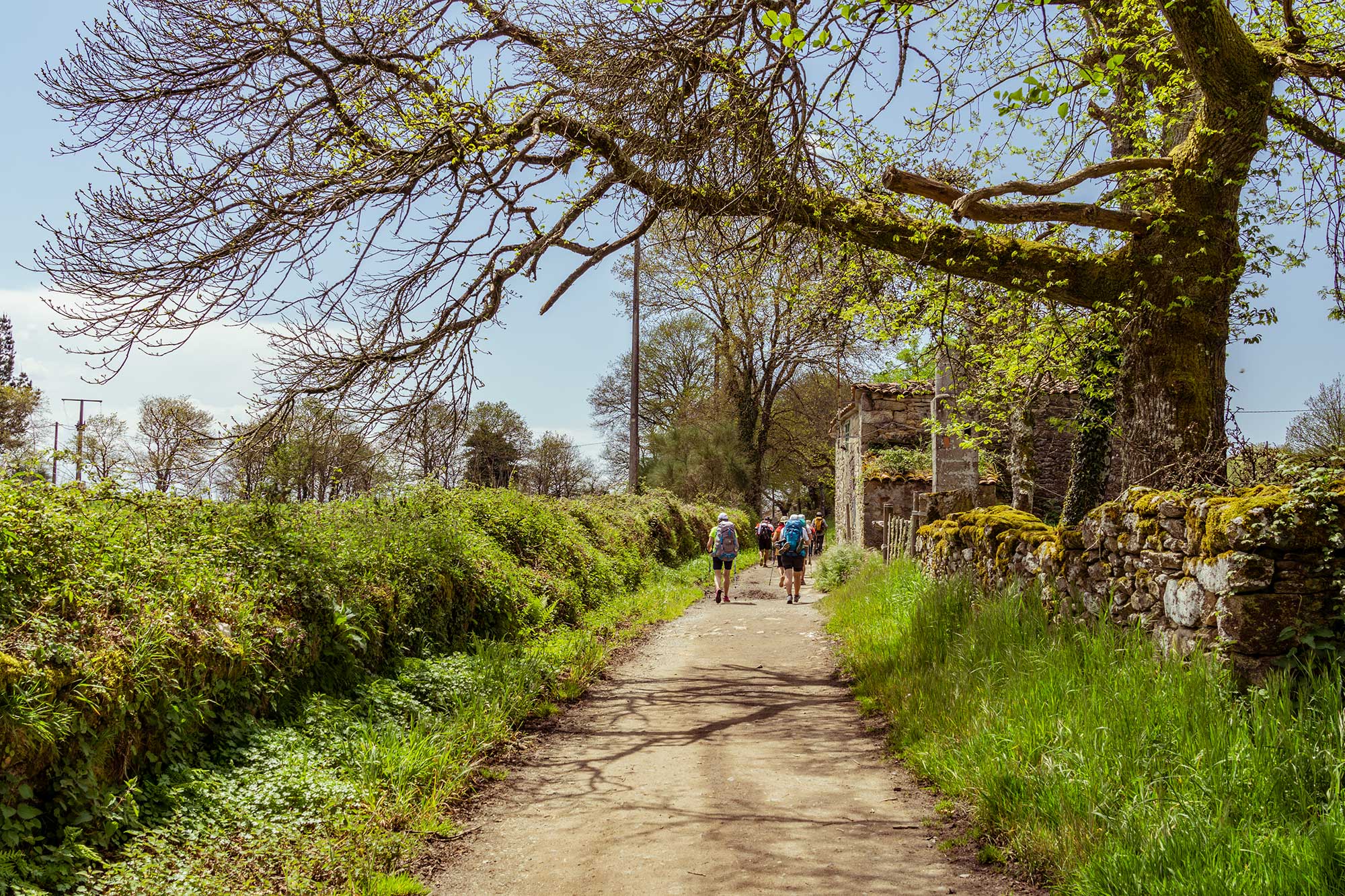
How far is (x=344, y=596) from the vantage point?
6.82 meters

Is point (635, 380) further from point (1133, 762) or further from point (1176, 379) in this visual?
point (1133, 762)

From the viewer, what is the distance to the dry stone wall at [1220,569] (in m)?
4.38

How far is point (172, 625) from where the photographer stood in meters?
4.70

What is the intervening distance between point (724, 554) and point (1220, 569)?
12.5m

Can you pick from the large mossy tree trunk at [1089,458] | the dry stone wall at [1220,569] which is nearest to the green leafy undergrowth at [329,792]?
the dry stone wall at [1220,569]

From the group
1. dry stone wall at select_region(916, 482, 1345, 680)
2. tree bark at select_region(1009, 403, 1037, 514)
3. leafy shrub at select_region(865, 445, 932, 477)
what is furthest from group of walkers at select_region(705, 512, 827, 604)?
dry stone wall at select_region(916, 482, 1345, 680)

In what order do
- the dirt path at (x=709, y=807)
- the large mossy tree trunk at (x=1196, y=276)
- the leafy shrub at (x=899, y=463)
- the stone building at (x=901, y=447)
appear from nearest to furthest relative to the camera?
the dirt path at (x=709, y=807) < the large mossy tree trunk at (x=1196, y=276) < the stone building at (x=901, y=447) < the leafy shrub at (x=899, y=463)

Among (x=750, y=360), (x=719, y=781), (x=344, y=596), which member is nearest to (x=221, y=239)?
(x=344, y=596)

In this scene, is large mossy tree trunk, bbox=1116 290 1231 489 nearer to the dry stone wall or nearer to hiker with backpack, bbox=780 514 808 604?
the dry stone wall

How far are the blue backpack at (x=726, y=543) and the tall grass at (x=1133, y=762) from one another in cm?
1024

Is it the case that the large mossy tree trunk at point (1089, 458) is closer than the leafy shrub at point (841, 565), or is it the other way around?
the large mossy tree trunk at point (1089, 458)

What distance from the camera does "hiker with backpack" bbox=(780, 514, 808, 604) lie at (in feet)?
54.9

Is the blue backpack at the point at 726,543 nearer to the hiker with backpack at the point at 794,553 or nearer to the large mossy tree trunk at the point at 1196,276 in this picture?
the hiker with backpack at the point at 794,553

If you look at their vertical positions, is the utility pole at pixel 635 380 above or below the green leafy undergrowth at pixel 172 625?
above
